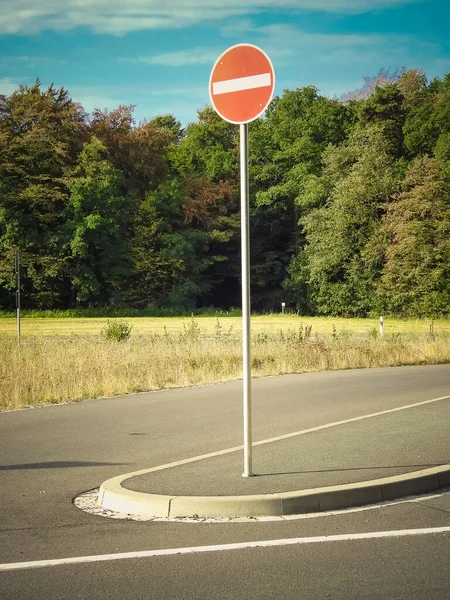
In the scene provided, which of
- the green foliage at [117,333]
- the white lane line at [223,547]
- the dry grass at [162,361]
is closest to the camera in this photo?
the white lane line at [223,547]

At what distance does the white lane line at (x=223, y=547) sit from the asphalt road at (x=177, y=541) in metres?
0.02

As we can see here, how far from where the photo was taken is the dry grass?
14.2 meters

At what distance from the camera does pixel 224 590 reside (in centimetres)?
448

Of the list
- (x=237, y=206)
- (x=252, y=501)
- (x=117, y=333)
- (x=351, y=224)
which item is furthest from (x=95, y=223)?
(x=252, y=501)

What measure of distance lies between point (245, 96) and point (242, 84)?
0.36ft

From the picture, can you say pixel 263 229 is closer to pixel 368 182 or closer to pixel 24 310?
pixel 368 182

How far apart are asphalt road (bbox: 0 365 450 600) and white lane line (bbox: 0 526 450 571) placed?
2 cm

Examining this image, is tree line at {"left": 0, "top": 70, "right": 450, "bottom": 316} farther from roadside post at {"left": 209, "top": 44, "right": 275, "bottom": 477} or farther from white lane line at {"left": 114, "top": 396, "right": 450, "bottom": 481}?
roadside post at {"left": 209, "top": 44, "right": 275, "bottom": 477}

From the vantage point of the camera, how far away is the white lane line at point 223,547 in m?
4.98

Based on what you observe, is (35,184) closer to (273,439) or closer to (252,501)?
(273,439)

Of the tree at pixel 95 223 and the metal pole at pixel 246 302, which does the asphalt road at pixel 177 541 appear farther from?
the tree at pixel 95 223

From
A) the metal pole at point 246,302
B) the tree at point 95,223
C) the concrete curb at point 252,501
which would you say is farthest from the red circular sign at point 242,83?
the tree at point 95,223

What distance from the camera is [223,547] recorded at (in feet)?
17.5

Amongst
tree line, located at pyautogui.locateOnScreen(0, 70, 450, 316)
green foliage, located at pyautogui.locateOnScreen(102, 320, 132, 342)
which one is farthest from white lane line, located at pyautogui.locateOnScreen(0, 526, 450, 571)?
tree line, located at pyautogui.locateOnScreen(0, 70, 450, 316)
